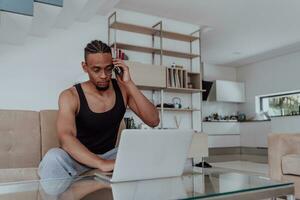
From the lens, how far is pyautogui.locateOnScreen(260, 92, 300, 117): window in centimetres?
637

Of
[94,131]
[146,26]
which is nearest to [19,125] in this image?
[94,131]

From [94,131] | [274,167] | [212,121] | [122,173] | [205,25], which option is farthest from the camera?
[212,121]

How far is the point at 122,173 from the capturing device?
1.03 meters

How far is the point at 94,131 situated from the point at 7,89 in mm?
2409

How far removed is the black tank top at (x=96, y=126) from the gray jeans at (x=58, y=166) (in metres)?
0.24

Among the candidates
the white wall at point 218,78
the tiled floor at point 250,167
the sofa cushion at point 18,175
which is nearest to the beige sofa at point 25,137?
the sofa cushion at point 18,175

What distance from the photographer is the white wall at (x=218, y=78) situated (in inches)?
278

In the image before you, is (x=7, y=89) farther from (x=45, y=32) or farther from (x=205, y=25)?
(x=205, y=25)

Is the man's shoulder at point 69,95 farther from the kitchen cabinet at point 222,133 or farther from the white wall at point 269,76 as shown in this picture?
the white wall at point 269,76

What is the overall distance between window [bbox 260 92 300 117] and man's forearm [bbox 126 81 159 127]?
5.43 metres

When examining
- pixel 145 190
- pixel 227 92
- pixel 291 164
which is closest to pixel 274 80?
pixel 227 92

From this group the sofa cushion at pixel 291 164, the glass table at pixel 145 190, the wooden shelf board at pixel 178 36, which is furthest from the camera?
the wooden shelf board at pixel 178 36

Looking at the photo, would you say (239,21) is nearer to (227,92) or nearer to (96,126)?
(227,92)

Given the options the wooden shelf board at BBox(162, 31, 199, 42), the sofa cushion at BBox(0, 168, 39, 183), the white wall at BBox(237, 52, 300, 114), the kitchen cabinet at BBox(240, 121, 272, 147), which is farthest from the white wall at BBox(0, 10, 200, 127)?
the white wall at BBox(237, 52, 300, 114)
